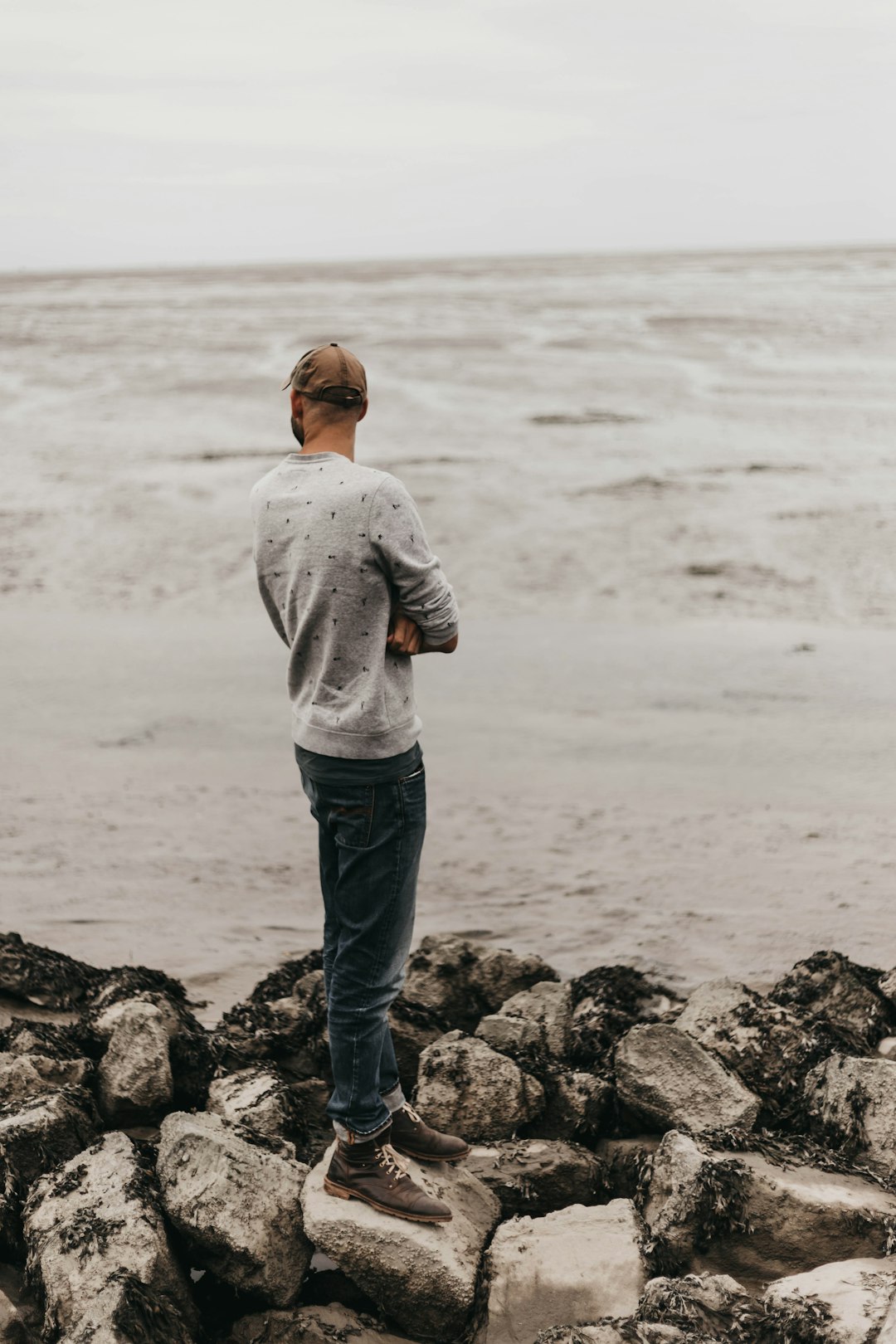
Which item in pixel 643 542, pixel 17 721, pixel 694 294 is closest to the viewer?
pixel 17 721

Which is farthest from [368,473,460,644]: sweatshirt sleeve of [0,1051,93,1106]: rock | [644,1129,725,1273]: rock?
[0,1051,93,1106]: rock

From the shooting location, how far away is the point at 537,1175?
318cm

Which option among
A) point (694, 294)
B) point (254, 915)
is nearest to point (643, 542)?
point (254, 915)

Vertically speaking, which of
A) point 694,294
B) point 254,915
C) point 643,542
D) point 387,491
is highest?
point 694,294

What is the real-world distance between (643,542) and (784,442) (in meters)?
4.16

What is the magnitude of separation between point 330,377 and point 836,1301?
2.25m

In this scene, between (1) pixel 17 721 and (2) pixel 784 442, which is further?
(2) pixel 784 442

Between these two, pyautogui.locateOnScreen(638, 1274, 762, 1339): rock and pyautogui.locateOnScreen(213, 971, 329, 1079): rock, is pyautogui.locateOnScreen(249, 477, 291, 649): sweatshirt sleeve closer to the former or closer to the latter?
pyautogui.locateOnScreen(213, 971, 329, 1079): rock

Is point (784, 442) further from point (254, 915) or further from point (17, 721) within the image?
point (254, 915)

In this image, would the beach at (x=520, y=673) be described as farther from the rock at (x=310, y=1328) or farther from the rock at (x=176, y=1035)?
the rock at (x=310, y=1328)

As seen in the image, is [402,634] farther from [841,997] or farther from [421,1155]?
[841,997]

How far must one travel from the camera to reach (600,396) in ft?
52.6

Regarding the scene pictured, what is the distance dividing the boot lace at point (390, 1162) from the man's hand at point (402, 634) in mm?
1199

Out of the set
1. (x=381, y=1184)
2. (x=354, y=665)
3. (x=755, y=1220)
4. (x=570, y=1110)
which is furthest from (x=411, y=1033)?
(x=354, y=665)
